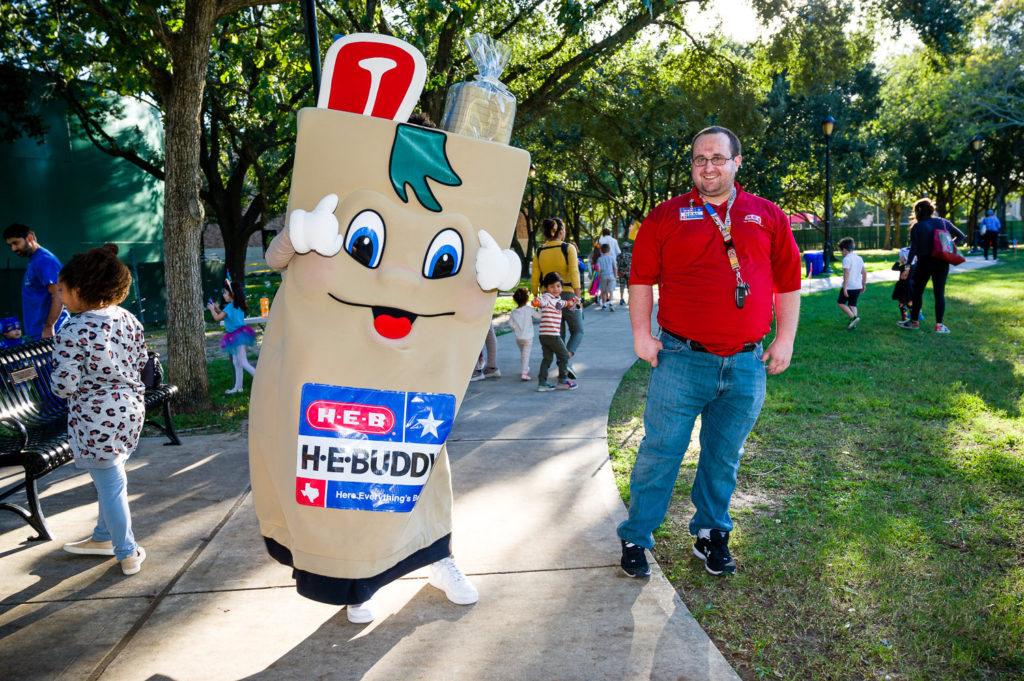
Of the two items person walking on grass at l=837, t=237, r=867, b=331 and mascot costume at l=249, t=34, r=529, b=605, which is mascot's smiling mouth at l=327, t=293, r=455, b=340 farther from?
person walking on grass at l=837, t=237, r=867, b=331

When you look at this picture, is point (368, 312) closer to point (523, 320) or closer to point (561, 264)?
point (561, 264)

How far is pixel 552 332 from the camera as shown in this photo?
7879mm

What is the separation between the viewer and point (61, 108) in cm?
1675

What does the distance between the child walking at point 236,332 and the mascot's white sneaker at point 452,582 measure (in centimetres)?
550

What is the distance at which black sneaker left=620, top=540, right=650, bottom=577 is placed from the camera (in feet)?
11.4

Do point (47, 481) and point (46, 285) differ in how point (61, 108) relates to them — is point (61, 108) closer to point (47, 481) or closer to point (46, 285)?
point (46, 285)

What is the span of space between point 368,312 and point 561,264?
543 cm

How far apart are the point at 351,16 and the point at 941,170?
3759 cm

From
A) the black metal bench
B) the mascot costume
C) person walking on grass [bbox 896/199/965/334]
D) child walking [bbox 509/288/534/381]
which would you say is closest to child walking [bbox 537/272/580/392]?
child walking [bbox 509/288/534/381]

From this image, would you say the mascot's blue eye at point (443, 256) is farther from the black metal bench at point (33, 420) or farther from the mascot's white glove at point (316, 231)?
the black metal bench at point (33, 420)

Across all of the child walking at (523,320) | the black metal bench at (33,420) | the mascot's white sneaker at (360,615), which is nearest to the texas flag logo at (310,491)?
the mascot's white sneaker at (360,615)

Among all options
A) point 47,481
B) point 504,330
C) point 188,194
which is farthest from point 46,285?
point 504,330

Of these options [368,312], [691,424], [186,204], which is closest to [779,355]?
[691,424]

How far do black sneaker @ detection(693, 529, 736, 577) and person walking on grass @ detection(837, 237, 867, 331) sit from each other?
26.6ft
